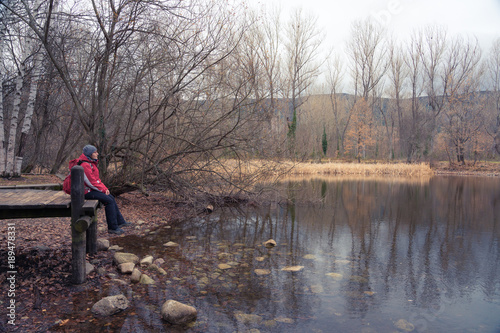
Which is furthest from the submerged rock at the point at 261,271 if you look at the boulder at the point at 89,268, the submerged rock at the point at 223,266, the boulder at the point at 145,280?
the boulder at the point at 89,268

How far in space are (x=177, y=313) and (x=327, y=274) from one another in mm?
2619

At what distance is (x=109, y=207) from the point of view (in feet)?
20.8

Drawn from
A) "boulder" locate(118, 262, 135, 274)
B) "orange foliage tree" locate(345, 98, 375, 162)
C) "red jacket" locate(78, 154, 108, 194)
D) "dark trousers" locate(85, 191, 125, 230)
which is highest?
"orange foliage tree" locate(345, 98, 375, 162)

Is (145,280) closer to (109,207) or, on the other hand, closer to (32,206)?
(32,206)

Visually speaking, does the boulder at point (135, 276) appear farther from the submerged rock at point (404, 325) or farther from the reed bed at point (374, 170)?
Result: the reed bed at point (374, 170)

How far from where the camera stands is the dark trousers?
5.91m

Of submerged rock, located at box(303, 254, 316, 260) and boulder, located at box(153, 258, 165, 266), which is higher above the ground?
boulder, located at box(153, 258, 165, 266)

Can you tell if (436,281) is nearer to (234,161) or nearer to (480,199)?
(234,161)

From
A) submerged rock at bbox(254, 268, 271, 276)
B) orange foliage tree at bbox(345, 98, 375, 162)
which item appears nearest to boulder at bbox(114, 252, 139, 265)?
submerged rock at bbox(254, 268, 271, 276)

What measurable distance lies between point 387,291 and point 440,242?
360cm

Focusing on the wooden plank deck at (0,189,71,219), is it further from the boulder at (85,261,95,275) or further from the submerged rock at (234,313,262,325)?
the submerged rock at (234,313,262,325)

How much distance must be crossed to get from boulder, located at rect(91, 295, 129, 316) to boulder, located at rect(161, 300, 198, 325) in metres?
0.45

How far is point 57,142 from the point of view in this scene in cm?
1944

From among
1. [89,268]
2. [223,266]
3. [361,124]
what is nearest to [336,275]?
[223,266]
